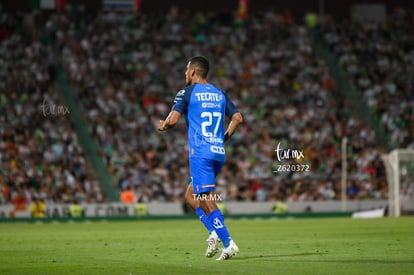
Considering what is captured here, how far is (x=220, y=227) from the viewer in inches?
550

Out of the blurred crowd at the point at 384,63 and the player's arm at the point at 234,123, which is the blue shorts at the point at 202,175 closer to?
the player's arm at the point at 234,123

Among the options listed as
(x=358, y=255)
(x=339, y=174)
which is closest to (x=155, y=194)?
(x=339, y=174)

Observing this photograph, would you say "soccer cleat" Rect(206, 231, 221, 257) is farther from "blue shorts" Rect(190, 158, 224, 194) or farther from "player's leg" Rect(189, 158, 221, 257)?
"blue shorts" Rect(190, 158, 224, 194)

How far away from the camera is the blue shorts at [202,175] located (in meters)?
14.1

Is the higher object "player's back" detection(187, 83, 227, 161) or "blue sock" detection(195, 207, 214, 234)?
"player's back" detection(187, 83, 227, 161)

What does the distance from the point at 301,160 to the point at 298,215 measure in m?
3.52

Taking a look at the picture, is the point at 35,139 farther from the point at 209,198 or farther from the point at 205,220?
the point at 209,198

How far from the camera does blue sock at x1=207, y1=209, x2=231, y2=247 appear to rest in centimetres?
1395

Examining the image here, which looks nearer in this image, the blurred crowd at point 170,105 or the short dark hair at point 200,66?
the short dark hair at point 200,66
